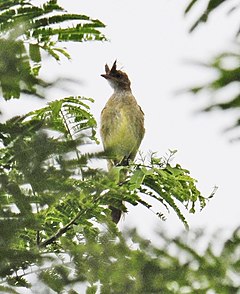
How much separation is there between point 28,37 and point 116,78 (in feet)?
30.6

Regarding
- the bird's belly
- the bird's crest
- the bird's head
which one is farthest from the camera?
the bird's head

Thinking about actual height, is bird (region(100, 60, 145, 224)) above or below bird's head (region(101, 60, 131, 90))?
below

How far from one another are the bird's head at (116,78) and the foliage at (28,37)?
7.85m

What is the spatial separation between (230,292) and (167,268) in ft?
0.55

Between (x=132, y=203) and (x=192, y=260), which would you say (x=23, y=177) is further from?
(x=132, y=203)

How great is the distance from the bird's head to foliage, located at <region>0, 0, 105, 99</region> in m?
7.85

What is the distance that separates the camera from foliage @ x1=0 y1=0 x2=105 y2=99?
118 centimetres

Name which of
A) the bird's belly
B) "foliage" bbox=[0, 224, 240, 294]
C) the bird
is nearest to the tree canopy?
"foliage" bbox=[0, 224, 240, 294]

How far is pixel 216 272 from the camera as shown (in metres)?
1.31

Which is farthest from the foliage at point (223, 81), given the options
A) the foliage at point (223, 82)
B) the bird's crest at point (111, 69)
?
the bird's crest at point (111, 69)

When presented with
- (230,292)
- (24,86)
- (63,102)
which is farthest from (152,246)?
(63,102)

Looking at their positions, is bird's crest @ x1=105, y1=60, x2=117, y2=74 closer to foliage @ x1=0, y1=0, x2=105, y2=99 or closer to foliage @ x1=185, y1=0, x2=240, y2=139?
foliage @ x1=0, y1=0, x2=105, y2=99

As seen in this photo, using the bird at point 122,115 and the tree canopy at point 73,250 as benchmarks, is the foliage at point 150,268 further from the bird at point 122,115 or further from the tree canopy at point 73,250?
the bird at point 122,115

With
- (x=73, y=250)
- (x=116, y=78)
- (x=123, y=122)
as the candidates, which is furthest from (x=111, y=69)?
(x=73, y=250)
